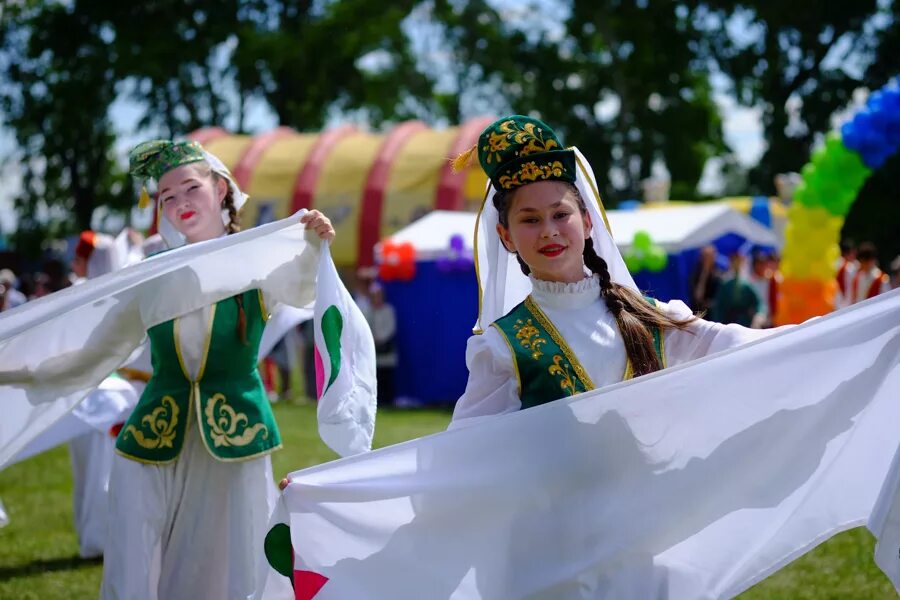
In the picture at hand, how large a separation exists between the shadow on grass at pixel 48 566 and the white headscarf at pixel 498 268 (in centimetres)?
372

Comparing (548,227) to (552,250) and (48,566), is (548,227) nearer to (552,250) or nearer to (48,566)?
(552,250)

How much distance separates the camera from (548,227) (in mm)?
3234

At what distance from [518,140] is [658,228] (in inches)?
431

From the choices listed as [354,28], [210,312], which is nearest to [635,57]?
[354,28]

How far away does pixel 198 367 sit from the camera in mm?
4363

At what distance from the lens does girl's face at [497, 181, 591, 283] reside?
3.24m

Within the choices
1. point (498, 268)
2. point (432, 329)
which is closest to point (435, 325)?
point (432, 329)

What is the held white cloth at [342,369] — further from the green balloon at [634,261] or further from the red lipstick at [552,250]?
the green balloon at [634,261]

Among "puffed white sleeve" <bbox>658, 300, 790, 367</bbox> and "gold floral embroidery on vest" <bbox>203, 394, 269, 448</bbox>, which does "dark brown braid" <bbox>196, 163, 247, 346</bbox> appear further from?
"puffed white sleeve" <bbox>658, 300, 790, 367</bbox>

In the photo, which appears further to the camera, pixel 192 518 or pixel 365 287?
pixel 365 287

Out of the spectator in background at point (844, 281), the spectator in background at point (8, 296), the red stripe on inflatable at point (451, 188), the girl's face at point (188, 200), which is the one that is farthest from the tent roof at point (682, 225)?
the girl's face at point (188, 200)

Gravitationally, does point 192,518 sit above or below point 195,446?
below

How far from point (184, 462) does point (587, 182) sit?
70.5 inches

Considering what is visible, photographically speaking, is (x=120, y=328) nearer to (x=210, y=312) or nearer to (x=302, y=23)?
(x=210, y=312)
